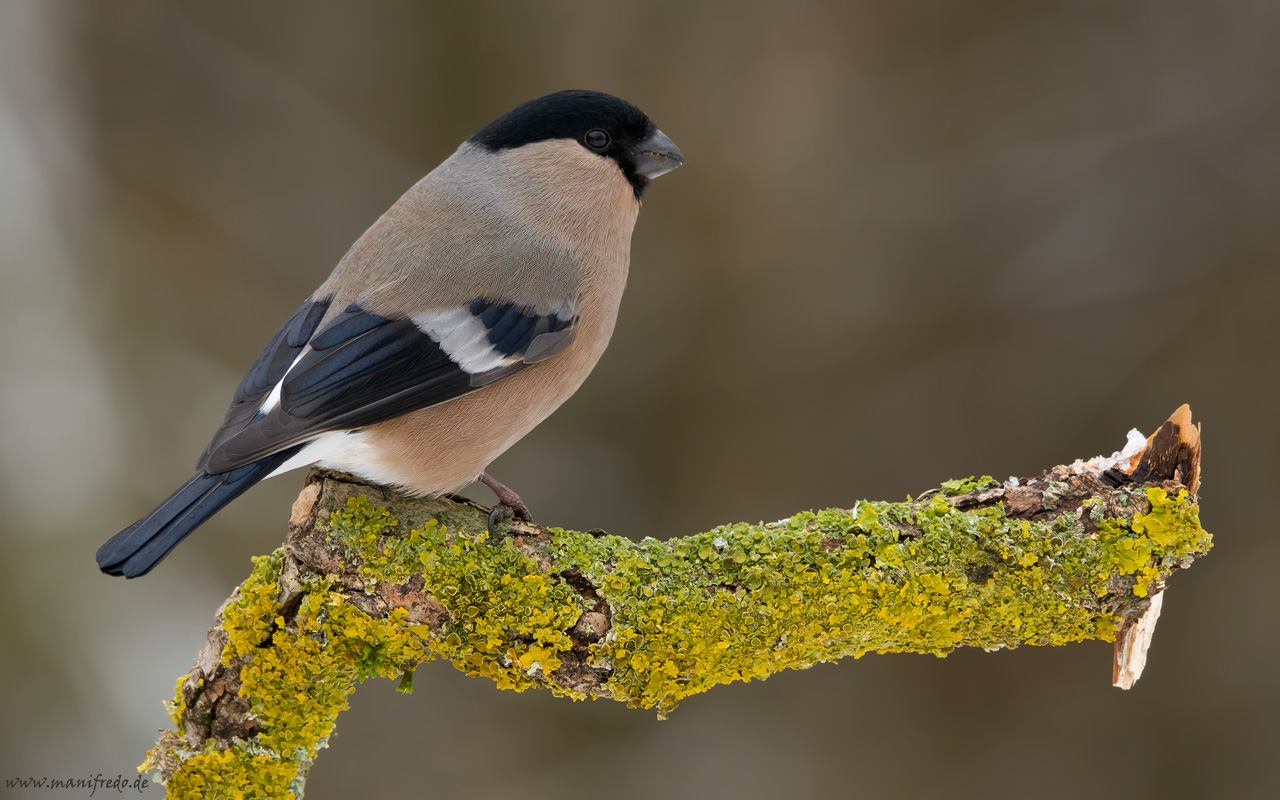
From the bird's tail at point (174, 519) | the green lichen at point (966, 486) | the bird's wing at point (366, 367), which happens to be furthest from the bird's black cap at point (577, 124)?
the green lichen at point (966, 486)

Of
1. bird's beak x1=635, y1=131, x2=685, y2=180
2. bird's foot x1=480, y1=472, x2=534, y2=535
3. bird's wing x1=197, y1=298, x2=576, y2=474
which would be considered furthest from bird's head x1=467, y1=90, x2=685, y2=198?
bird's foot x1=480, y1=472, x2=534, y2=535

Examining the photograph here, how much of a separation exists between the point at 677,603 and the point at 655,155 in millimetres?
1511

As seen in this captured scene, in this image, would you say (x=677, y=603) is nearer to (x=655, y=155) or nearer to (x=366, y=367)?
(x=366, y=367)

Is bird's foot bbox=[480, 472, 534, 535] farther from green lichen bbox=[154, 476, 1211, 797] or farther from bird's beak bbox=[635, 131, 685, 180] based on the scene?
bird's beak bbox=[635, 131, 685, 180]

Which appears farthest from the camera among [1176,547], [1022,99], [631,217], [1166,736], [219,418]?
[219,418]

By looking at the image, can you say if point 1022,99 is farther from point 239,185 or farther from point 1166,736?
point 239,185

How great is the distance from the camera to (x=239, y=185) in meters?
4.83

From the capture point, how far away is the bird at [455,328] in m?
2.36

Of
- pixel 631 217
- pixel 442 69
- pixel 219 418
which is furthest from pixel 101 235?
pixel 631 217

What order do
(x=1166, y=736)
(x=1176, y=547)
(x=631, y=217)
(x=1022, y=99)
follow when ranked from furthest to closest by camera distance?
(x=1022, y=99)
(x=1166, y=736)
(x=631, y=217)
(x=1176, y=547)

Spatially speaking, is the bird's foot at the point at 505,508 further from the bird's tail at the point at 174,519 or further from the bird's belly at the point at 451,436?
the bird's tail at the point at 174,519

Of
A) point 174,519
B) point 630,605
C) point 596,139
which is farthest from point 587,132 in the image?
point 174,519

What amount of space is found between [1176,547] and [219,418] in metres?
4.07

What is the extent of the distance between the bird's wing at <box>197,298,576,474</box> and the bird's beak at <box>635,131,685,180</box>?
0.69 m
